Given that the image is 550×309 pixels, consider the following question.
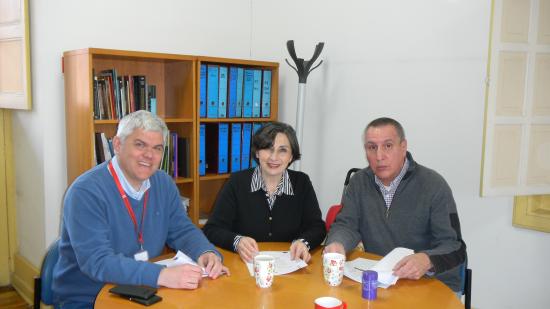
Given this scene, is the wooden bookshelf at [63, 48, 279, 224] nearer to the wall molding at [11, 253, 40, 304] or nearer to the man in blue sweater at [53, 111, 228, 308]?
the wall molding at [11, 253, 40, 304]

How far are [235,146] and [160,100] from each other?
0.63 metres

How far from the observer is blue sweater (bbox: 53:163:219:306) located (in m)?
1.65

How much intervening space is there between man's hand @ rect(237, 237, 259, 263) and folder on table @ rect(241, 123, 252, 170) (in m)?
1.68

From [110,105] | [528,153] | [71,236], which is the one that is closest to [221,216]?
[71,236]

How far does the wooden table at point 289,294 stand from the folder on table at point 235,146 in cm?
182

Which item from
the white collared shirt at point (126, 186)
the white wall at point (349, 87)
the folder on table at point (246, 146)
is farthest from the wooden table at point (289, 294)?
the folder on table at point (246, 146)

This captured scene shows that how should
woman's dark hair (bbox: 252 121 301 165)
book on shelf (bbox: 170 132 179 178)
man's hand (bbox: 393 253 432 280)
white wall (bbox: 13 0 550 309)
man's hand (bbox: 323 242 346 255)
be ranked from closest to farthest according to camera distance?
man's hand (bbox: 393 253 432 280) < man's hand (bbox: 323 242 346 255) < woman's dark hair (bbox: 252 121 301 165) < white wall (bbox: 13 0 550 309) < book on shelf (bbox: 170 132 179 178)

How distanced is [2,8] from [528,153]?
3258mm

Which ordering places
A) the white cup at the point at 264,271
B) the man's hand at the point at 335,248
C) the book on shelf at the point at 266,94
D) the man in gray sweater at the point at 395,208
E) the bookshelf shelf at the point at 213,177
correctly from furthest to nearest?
the book on shelf at the point at 266,94 → the bookshelf shelf at the point at 213,177 → the man in gray sweater at the point at 395,208 → the man's hand at the point at 335,248 → the white cup at the point at 264,271

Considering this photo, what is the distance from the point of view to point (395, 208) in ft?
7.09

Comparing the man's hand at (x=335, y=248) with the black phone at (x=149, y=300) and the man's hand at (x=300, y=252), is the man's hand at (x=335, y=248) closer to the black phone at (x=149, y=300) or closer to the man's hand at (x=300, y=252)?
the man's hand at (x=300, y=252)

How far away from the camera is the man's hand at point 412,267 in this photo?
5.65 feet

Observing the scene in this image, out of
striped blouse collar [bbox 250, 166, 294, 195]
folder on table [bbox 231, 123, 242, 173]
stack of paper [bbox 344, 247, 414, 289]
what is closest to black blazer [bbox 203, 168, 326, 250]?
striped blouse collar [bbox 250, 166, 294, 195]

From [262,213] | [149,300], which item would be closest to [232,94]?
[262,213]
